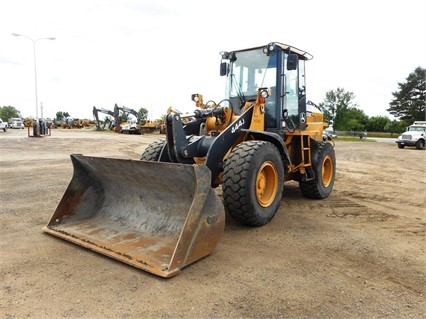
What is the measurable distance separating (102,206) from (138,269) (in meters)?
1.58

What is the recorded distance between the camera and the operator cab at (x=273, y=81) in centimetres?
560

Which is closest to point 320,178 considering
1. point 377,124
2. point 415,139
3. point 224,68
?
point 224,68

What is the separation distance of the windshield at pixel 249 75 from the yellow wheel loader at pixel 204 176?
0.05 ft

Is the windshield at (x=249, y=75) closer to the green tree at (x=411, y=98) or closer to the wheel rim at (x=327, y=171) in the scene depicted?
the wheel rim at (x=327, y=171)

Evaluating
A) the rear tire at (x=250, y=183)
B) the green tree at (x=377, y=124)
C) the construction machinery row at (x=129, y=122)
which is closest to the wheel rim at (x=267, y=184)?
the rear tire at (x=250, y=183)

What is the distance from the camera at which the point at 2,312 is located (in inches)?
104

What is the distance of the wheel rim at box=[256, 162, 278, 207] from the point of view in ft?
15.4

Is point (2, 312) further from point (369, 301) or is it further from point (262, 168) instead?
point (262, 168)

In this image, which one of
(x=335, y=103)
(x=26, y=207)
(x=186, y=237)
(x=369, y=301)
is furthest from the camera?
(x=335, y=103)

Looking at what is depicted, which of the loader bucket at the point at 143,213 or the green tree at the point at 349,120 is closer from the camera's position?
the loader bucket at the point at 143,213

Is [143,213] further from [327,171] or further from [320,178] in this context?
[327,171]

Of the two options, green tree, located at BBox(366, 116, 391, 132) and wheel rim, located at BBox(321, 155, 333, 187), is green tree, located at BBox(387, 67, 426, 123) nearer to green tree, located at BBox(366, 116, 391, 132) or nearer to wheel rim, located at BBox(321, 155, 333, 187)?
green tree, located at BBox(366, 116, 391, 132)

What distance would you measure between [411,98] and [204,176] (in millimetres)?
64034

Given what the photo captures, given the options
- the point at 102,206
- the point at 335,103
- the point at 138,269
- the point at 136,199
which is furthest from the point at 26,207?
the point at 335,103
